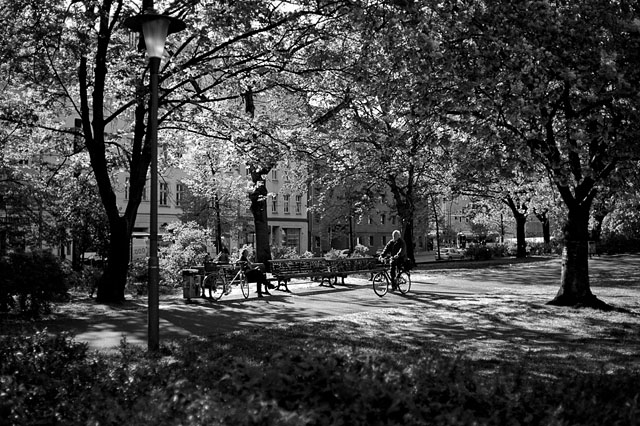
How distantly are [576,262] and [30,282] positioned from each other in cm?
1142

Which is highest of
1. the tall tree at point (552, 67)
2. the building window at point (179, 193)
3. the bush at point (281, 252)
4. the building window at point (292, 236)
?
the building window at point (179, 193)

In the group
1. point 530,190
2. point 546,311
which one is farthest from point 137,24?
point 530,190

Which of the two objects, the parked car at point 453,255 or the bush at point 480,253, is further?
the parked car at point 453,255

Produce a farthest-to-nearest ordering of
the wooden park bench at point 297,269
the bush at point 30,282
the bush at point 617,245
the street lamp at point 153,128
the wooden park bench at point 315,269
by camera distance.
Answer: the bush at point 617,245
the wooden park bench at point 315,269
the wooden park bench at point 297,269
the bush at point 30,282
the street lamp at point 153,128

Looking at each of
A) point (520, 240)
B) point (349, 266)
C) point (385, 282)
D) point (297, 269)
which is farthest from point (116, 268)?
point (520, 240)

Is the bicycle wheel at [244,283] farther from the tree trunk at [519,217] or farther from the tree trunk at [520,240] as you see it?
the tree trunk at [520,240]

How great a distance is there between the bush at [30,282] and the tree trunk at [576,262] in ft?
35.2

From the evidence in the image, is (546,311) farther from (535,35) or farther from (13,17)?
(13,17)

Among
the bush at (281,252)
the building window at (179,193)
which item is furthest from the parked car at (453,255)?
the building window at (179,193)

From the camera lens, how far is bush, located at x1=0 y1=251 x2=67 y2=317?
11.6 m

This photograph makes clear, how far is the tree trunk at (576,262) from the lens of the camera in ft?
43.7

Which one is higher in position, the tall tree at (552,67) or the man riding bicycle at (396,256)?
the tall tree at (552,67)

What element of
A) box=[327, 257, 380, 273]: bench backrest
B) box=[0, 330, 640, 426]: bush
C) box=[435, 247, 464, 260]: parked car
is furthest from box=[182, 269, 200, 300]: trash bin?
box=[435, 247, 464, 260]: parked car

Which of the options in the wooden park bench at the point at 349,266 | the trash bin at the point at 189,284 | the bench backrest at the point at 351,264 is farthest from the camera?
A: the bench backrest at the point at 351,264
